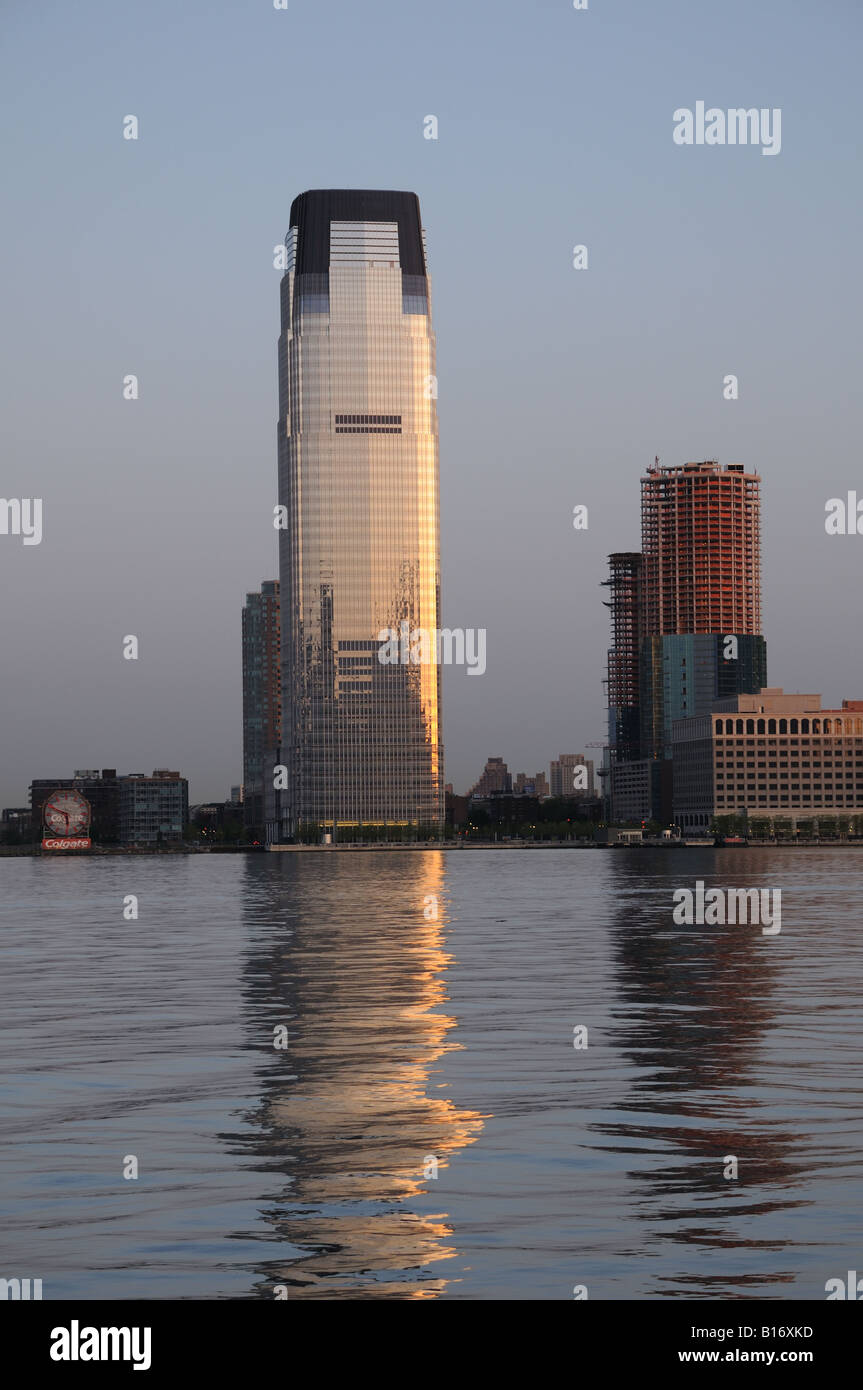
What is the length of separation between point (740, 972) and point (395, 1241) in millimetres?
41732

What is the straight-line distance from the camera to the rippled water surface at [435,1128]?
19.4 metres

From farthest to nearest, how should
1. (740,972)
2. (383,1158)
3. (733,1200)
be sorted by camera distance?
(740,972) < (383,1158) < (733,1200)

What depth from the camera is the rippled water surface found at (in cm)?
1938

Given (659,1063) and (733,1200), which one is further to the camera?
(659,1063)

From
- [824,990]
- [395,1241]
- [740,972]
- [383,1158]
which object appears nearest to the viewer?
[395,1241]

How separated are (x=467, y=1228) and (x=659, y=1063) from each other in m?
15.5

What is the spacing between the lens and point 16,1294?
715 inches

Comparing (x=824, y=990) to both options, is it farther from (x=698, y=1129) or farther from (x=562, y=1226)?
(x=562, y=1226)

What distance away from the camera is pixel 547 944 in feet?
259

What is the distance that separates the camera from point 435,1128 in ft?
92.6
